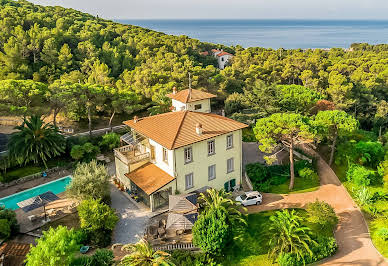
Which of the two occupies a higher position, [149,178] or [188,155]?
[188,155]

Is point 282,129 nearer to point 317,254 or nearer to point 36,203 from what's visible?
point 317,254

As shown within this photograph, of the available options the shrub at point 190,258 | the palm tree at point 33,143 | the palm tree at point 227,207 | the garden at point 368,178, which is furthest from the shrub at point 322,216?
the palm tree at point 33,143

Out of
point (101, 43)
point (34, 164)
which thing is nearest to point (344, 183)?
point (34, 164)

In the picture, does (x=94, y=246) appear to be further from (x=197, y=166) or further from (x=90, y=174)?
(x=197, y=166)

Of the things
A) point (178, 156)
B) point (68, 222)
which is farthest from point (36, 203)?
point (178, 156)

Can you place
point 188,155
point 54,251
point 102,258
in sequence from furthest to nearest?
point 188,155 → point 102,258 → point 54,251

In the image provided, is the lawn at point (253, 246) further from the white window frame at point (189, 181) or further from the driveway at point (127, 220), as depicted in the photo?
the driveway at point (127, 220)
